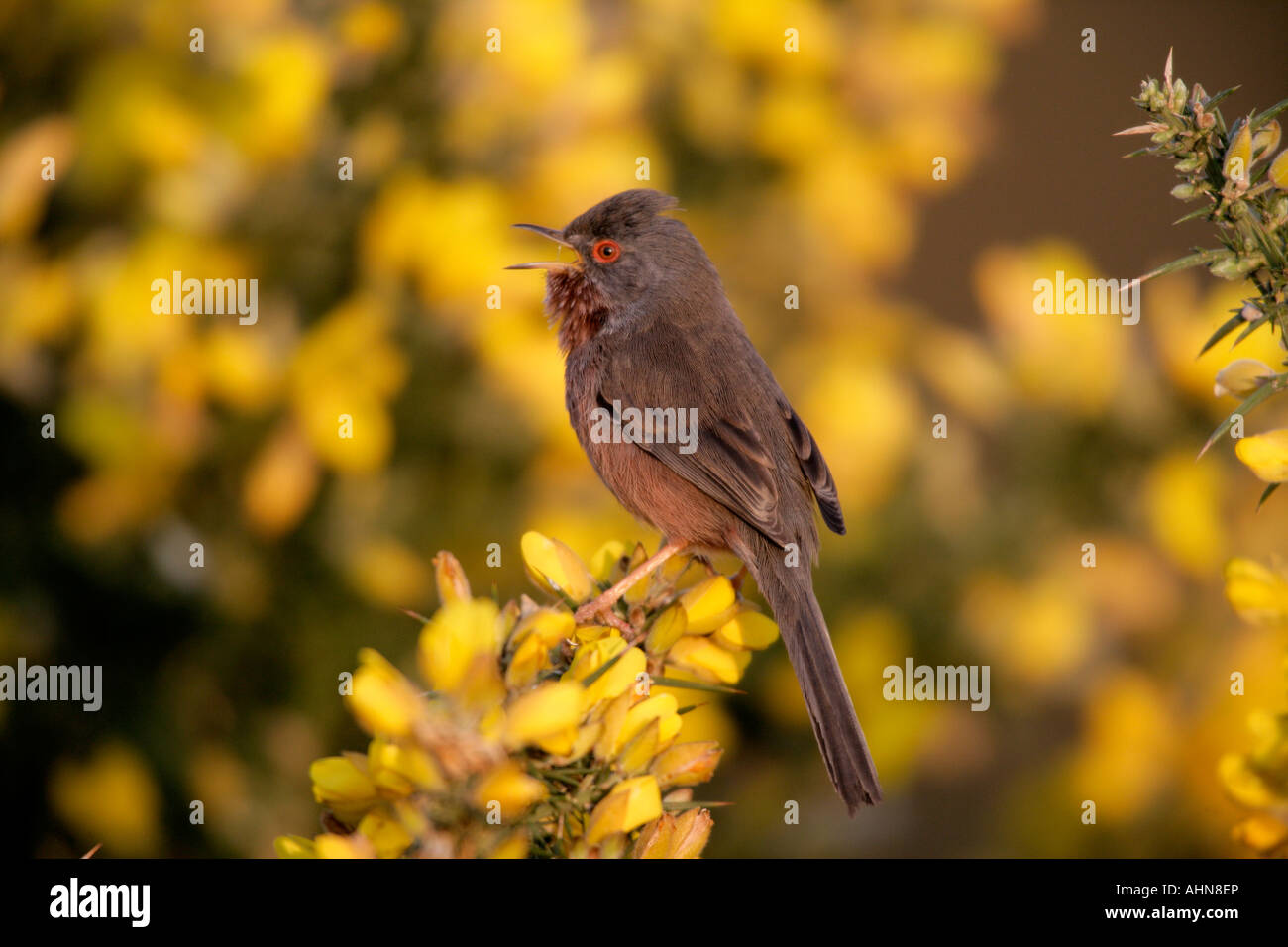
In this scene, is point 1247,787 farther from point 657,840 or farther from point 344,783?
point 344,783

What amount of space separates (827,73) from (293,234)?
5.46 ft

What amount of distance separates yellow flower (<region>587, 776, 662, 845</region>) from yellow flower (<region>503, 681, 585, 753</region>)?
0.13m

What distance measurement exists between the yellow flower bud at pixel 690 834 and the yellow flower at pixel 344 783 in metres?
0.39

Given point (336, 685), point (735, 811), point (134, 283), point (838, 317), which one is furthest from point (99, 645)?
point (838, 317)

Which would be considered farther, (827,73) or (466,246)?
(827,73)

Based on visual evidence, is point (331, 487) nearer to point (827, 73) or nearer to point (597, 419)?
point (597, 419)

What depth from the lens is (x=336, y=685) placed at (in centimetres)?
270

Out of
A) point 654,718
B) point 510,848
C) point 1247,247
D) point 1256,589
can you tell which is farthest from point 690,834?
point 1247,247

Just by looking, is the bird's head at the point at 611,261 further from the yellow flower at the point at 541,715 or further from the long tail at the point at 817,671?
the yellow flower at the point at 541,715

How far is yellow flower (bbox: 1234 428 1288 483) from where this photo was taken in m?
1.51

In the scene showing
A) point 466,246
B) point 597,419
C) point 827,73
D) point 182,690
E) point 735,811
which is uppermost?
point 827,73

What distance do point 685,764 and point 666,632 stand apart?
0.29 metres

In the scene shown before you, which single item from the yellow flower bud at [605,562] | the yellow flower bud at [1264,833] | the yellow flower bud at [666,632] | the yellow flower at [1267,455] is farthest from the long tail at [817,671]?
the yellow flower at [1267,455]

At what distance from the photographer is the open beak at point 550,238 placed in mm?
2955
